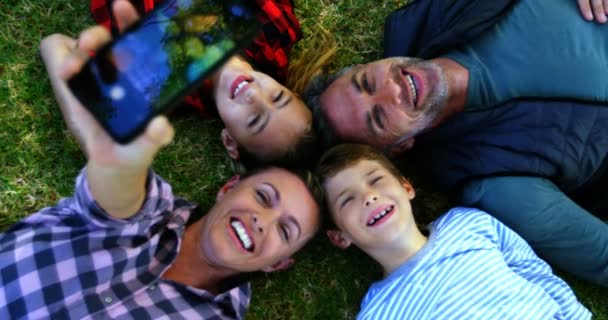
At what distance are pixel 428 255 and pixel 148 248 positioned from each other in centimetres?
135

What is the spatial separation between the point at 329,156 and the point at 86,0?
1.60 metres

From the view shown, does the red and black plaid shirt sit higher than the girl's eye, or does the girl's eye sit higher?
the red and black plaid shirt

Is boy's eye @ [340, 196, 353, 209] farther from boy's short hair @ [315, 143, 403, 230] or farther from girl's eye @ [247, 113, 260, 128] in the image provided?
girl's eye @ [247, 113, 260, 128]

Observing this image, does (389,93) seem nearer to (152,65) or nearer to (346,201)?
(346,201)

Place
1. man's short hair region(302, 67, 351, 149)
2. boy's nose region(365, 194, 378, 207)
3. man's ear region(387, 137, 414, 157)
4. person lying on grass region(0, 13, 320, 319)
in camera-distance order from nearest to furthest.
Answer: person lying on grass region(0, 13, 320, 319) < boy's nose region(365, 194, 378, 207) < man's short hair region(302, 67, 351, 149) < man's ear region(387, 137, 414, 157)

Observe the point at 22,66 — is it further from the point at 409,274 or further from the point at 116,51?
the point at 409,274

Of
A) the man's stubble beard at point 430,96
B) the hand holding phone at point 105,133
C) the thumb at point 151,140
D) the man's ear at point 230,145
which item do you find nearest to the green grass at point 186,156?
the man's ear at point 230,145

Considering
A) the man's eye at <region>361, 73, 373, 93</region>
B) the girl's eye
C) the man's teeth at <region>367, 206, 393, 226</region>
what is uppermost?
the man's eye at <region>361, 73, 373, 93</region>

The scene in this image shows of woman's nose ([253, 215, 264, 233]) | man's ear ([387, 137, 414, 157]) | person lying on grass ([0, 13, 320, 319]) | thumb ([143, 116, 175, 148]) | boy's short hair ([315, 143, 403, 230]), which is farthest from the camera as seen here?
man's ear ([387, 137, 414, 157])

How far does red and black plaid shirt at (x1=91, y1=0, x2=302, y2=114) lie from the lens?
2.71 metres

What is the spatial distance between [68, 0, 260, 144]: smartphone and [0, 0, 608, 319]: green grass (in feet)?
4.47

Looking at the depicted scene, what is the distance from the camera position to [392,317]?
2.58 metres

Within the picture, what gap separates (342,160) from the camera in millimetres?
2541

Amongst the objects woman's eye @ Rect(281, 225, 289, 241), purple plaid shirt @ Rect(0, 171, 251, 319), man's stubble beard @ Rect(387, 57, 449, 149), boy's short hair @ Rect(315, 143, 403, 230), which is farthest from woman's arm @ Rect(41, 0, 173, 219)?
man's stubble beard @ Rect(387, 57, 449, 149)
